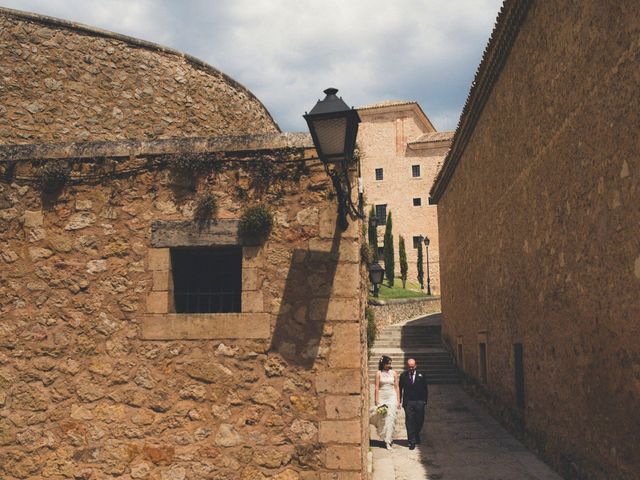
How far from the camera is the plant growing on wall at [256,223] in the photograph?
5.29 m

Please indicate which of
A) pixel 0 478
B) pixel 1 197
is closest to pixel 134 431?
pixel 0 478

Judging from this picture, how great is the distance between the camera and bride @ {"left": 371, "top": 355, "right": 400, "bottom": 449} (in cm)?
866

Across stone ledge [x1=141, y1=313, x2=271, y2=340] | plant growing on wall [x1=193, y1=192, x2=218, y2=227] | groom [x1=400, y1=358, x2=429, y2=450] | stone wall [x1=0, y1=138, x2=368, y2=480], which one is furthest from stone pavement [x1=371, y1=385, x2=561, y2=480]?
plant growing on wall [x1=193, y1=192, x2=218, y2=227]

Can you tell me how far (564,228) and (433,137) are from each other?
122 ft

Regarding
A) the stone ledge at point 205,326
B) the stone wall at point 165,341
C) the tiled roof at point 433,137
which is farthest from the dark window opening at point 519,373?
the tiled roof at point 433,137

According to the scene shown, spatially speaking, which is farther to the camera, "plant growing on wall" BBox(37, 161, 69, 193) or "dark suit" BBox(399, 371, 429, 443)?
"dark suit" BBox(399, 371, 429, 443)

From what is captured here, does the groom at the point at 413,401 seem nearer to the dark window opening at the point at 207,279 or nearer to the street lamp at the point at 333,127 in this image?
the dark window opening at the point at 207,279

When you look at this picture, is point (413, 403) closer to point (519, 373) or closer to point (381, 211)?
point (519, 373)

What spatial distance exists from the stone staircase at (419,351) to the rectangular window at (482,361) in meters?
3.57

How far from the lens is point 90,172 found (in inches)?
219

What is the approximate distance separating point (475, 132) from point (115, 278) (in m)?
10.1

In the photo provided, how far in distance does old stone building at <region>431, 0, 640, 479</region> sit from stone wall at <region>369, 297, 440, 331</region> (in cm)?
1155

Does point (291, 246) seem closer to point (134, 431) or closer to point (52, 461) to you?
point (134, 431)

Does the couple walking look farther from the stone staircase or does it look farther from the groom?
the stone staircase
